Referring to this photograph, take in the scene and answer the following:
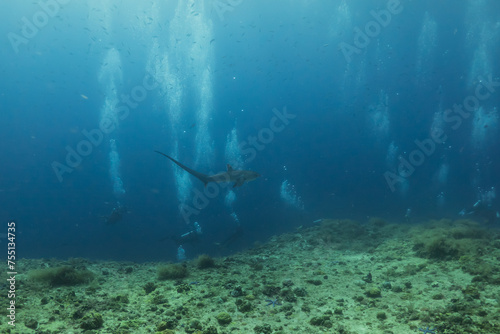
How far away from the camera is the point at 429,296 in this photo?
473cm

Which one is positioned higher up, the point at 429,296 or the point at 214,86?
the point at 214,86

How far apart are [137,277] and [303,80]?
98.4m

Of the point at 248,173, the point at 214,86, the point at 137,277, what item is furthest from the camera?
the point at 214,86

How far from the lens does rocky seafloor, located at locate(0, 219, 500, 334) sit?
12.9 ft

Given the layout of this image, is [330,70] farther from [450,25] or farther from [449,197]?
[449,197]

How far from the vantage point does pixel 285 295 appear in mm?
5160

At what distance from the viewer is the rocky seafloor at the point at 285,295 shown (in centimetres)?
393

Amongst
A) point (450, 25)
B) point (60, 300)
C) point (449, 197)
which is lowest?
point (449, 197)

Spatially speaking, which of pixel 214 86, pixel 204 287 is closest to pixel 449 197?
pixel 204 287

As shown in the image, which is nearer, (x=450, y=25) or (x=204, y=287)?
(x=204, y=287)

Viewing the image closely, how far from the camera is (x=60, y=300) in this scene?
4.76 metres

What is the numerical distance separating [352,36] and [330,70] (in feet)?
84.2

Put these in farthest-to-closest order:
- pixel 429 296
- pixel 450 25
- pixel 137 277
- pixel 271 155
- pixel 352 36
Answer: pixel 271 155 → pixel 352 36 → pixel 450 25 → pixel 137 277 → pixel 429 296

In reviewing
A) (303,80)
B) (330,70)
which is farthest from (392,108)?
(303,80)
